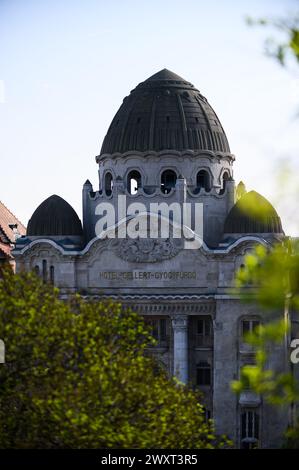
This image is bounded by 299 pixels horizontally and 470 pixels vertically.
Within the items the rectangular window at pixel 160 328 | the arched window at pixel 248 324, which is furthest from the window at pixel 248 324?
the rectangular window at pixel 160 328

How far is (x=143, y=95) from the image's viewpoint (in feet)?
226

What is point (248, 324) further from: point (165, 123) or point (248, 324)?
point (165, 123)

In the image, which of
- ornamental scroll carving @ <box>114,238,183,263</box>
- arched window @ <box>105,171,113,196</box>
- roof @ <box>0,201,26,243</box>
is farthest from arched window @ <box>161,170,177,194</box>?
roof @ <box>0,201,26,243</box>

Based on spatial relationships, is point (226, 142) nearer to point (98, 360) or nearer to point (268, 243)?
point (268, 243)

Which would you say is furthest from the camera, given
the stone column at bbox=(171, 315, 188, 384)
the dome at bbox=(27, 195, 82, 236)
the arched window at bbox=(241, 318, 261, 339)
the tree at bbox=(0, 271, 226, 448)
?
the dome at bbox=(27, 195, 82, 236)

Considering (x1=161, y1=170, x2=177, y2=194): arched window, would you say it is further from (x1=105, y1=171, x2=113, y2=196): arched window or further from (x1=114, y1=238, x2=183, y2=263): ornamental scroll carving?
(x1=114, y1=238, x2=183, y2=263): ornamental scroll carving

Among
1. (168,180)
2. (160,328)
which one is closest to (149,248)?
(160,328)

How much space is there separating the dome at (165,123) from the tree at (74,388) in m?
29.1

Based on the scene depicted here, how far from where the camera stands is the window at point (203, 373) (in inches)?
2591

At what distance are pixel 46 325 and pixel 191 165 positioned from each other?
31331 mm

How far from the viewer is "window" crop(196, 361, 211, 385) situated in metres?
65.8

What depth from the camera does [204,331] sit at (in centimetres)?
6594

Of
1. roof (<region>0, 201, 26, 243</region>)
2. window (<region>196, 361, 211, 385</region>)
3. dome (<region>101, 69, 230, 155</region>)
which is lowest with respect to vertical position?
window (<region>196, 361, 211, 385</region>)

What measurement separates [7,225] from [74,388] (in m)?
51.5
